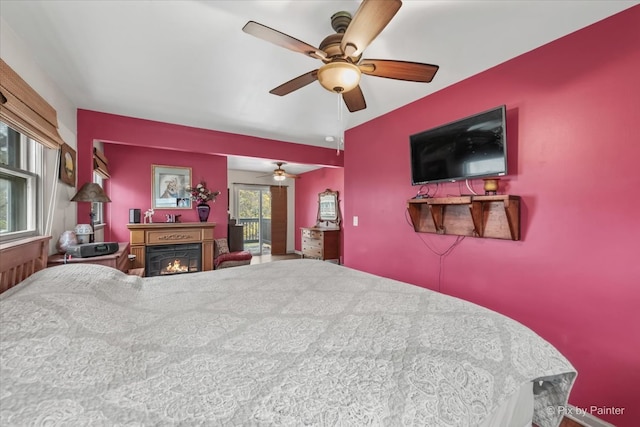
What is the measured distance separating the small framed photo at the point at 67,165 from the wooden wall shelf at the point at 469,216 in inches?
120

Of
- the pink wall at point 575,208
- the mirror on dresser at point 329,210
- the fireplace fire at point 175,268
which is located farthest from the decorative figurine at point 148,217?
the pink wall at point 575,208

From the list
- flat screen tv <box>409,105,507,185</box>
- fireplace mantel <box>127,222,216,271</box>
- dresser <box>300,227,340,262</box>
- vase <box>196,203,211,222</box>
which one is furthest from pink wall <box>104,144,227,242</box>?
flat screen tv <box>409,105,507,185</box>

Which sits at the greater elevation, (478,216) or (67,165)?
(67,165)

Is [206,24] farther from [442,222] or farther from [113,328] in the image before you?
[442,222]

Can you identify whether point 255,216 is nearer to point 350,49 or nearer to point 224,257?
point 224,257

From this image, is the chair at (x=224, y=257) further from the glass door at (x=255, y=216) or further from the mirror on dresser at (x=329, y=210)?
the glass door at (x=255, y=216)

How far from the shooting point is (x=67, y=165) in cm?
246

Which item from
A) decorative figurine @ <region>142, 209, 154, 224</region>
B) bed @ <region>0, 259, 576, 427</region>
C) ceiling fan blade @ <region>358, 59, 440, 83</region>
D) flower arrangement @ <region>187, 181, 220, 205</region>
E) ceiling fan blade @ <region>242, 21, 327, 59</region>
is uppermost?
ceiling fan blade @ <region>242, 21, 327, 59</region>

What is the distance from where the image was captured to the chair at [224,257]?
4.45m

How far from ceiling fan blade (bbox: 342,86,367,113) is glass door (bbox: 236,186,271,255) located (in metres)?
5.46

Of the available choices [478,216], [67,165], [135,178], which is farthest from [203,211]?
[478,216]

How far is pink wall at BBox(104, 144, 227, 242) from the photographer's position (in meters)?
4.05

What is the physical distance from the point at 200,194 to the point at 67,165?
1978 millimetres

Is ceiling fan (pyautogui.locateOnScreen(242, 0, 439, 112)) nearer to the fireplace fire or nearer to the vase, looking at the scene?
the vase
